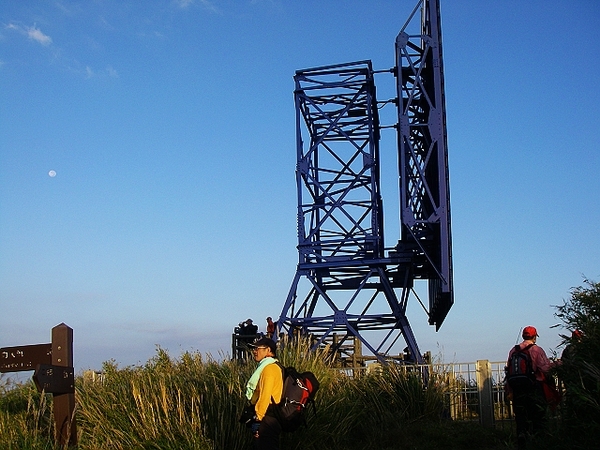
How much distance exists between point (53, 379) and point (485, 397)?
765cm

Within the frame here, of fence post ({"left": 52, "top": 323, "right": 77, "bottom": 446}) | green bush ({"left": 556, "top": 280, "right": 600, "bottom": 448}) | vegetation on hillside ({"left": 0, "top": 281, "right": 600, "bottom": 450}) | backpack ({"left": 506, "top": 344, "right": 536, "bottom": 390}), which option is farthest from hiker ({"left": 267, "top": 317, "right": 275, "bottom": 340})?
green bush ({"left": 556, "top": 280, "right": 600, "bottom": 448})

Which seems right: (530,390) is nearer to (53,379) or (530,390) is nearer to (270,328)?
(53,379)

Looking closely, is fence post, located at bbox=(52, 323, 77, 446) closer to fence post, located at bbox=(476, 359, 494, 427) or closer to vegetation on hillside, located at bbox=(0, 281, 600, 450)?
vegetation on hillside, located at bbox=(0, 281, 600, 450)

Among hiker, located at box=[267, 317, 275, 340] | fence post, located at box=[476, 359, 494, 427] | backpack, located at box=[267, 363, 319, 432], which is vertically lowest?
fence post, located at box=[476, 359, 494, 427]

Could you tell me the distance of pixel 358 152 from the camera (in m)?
21.6

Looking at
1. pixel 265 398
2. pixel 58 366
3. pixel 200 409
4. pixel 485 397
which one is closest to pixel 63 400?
pixel 58 366

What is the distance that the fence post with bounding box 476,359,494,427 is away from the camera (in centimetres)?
1400

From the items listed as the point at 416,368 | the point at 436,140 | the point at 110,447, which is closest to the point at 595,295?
the point at 110,447

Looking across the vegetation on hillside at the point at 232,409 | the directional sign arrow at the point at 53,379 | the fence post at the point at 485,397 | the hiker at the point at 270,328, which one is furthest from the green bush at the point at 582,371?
the hiker at the point at 270,328

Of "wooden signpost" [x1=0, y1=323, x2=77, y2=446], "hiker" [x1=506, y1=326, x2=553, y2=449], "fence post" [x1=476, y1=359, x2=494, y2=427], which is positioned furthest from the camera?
"fence post" [x1=476, y1=359, x2=494, y2=427]

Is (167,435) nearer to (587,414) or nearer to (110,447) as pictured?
(110,447)

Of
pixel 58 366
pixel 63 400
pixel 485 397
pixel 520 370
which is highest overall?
pixel 58 366

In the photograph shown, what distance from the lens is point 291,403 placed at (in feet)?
27.7

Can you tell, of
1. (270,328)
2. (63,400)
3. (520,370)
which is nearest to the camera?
(520,370)
